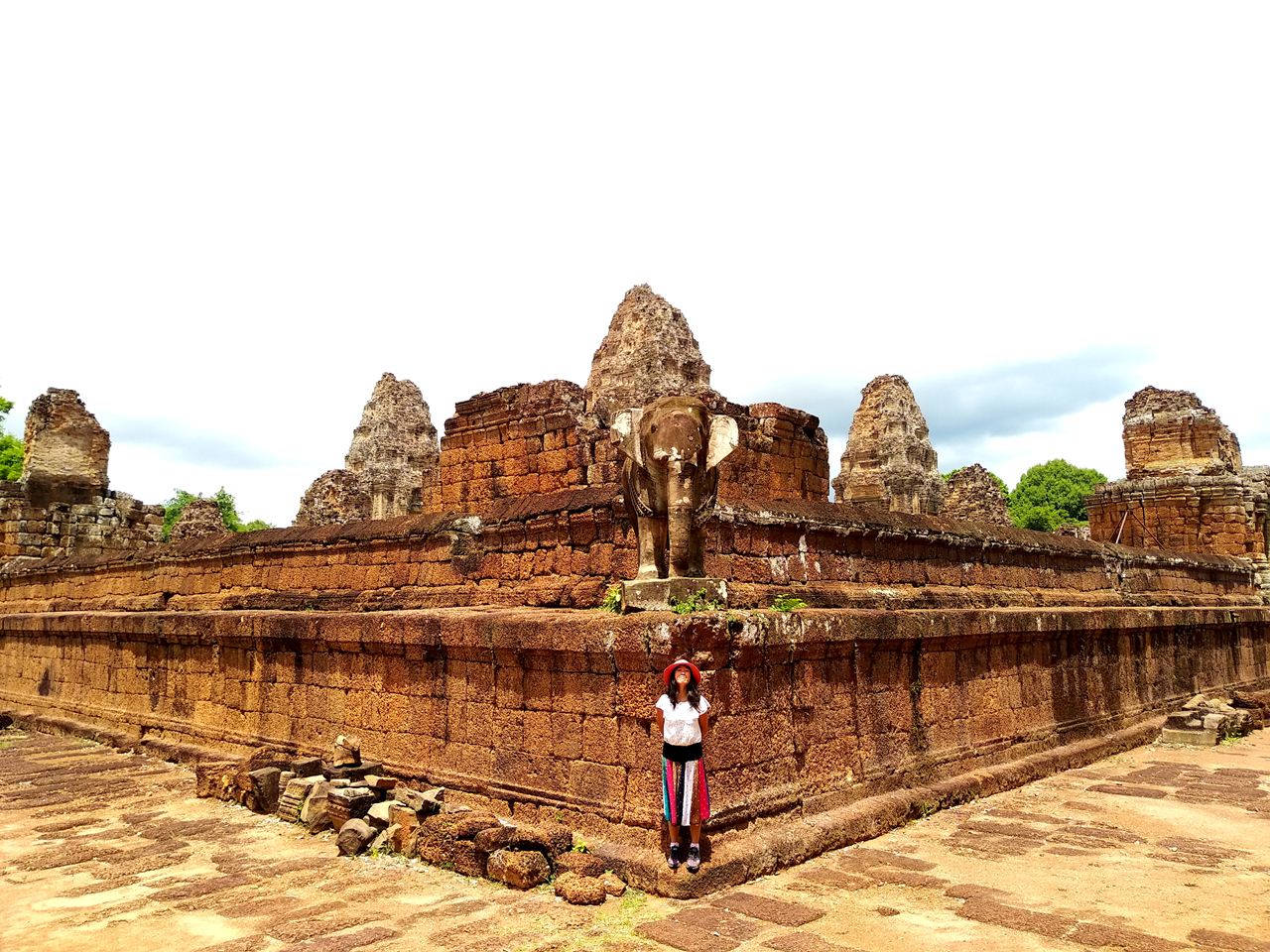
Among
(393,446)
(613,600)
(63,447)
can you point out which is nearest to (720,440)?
(613,600)

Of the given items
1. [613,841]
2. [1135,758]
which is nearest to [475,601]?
[613,841]

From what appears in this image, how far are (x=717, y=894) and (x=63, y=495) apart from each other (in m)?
17.2

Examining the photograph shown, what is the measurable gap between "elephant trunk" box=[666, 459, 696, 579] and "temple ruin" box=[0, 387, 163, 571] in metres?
14.4

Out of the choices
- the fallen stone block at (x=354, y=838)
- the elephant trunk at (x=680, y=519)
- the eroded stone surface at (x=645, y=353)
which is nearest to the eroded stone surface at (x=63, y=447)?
the eroded stone surface at (x=645, y=353)

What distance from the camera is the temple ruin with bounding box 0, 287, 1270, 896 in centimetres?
573

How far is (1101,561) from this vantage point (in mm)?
A: 12445

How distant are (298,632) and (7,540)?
39.2ft

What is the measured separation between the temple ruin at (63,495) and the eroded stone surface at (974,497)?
1898 cm

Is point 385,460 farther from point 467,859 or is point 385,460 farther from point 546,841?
point 546,841

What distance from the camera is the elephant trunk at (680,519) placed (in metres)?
5.80

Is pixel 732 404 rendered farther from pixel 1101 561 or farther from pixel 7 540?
pixel 7 540

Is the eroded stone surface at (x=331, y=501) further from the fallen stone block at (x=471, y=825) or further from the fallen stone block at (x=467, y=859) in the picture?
the fallen stone block at (x=467, y=859)

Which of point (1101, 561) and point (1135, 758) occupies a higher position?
point (1101, 561)

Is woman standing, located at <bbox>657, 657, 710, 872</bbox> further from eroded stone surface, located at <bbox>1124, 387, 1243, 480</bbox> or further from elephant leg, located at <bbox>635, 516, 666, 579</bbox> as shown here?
eroded stone surface, located at <bbox>1124, 387, 1243, 480</bbox>
